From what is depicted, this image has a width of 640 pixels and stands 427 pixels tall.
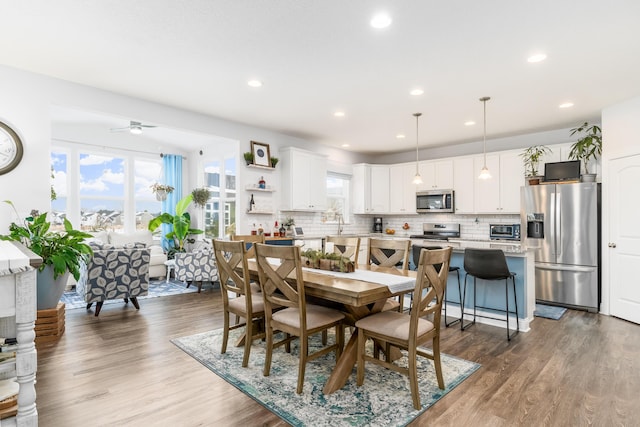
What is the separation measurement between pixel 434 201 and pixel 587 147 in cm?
252

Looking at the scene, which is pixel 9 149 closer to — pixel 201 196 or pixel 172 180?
pixel 201 196

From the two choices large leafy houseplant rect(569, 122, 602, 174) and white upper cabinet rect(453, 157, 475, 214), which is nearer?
large leafy houseplant rect(569, 122, 602, 174)

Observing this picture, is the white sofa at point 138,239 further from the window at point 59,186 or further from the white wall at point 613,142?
the white wall at point 613,142

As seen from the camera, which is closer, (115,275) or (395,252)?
(395,252)

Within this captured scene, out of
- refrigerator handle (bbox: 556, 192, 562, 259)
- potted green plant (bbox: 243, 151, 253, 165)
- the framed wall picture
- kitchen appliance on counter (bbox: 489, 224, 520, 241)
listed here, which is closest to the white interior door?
refrigerator handle (bbox: 556, 192, 562, 259)

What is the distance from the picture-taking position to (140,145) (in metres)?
7.44

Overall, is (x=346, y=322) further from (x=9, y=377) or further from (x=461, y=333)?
(x=9, y=377)

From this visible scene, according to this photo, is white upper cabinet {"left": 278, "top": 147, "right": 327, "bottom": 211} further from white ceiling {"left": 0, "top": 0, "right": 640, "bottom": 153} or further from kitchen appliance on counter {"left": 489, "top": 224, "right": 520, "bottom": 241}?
kitchen appliance on counter {"left": 489, "top": 224, "right": 520, "bottom": 241}

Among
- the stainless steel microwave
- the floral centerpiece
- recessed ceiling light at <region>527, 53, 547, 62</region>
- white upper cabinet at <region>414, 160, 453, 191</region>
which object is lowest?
the floral centerpiece

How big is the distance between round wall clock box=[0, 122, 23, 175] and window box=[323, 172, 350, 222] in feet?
15.7

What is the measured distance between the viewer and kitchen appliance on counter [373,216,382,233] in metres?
7.97

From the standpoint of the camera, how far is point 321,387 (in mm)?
2465

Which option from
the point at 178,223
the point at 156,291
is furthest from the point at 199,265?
the point at 178,223

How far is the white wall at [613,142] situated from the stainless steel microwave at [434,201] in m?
2.38
